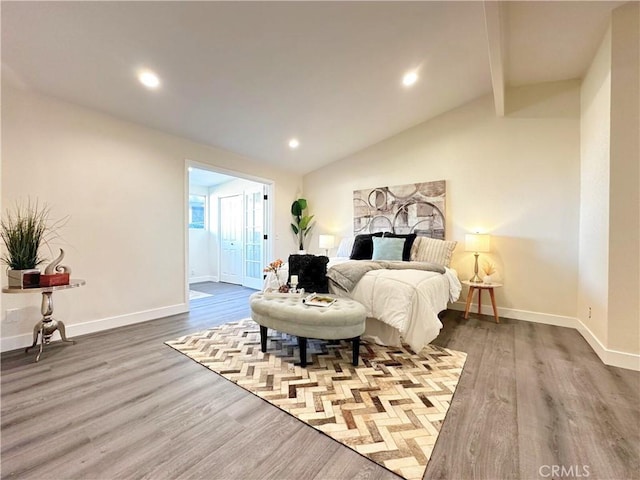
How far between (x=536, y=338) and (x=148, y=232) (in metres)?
4.71

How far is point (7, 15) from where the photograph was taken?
1931 millimetres

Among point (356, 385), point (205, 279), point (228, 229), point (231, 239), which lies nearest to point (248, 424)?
point (356, 385)

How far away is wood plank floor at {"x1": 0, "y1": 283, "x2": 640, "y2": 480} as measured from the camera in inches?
49.9

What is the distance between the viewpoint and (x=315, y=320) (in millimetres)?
2146

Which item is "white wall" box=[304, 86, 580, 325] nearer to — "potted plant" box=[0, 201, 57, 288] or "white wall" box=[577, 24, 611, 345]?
"white wall" box=[577, 24, 611, 345]

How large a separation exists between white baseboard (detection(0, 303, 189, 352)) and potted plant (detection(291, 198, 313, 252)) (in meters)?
2.57

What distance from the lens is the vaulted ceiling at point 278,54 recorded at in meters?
2.10

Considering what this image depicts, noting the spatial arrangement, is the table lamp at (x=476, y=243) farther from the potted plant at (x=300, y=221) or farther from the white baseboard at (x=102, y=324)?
the white baseboard at (x=102, y=324)

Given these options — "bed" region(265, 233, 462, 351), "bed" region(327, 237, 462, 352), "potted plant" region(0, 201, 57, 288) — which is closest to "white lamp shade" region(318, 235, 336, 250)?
"bed" region(265, 233, 462, 351)

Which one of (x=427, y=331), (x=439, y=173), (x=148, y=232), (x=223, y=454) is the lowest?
(x=223, y=454)

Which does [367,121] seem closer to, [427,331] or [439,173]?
[439,173]

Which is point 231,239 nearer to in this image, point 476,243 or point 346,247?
point 346,247

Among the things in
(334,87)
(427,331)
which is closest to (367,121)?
(334,87)

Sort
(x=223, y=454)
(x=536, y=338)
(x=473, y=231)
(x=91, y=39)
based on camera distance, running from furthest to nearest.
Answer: (x=473, y=231), (x=536, y=338), (x=91, y=39), (x=223, y=454)
